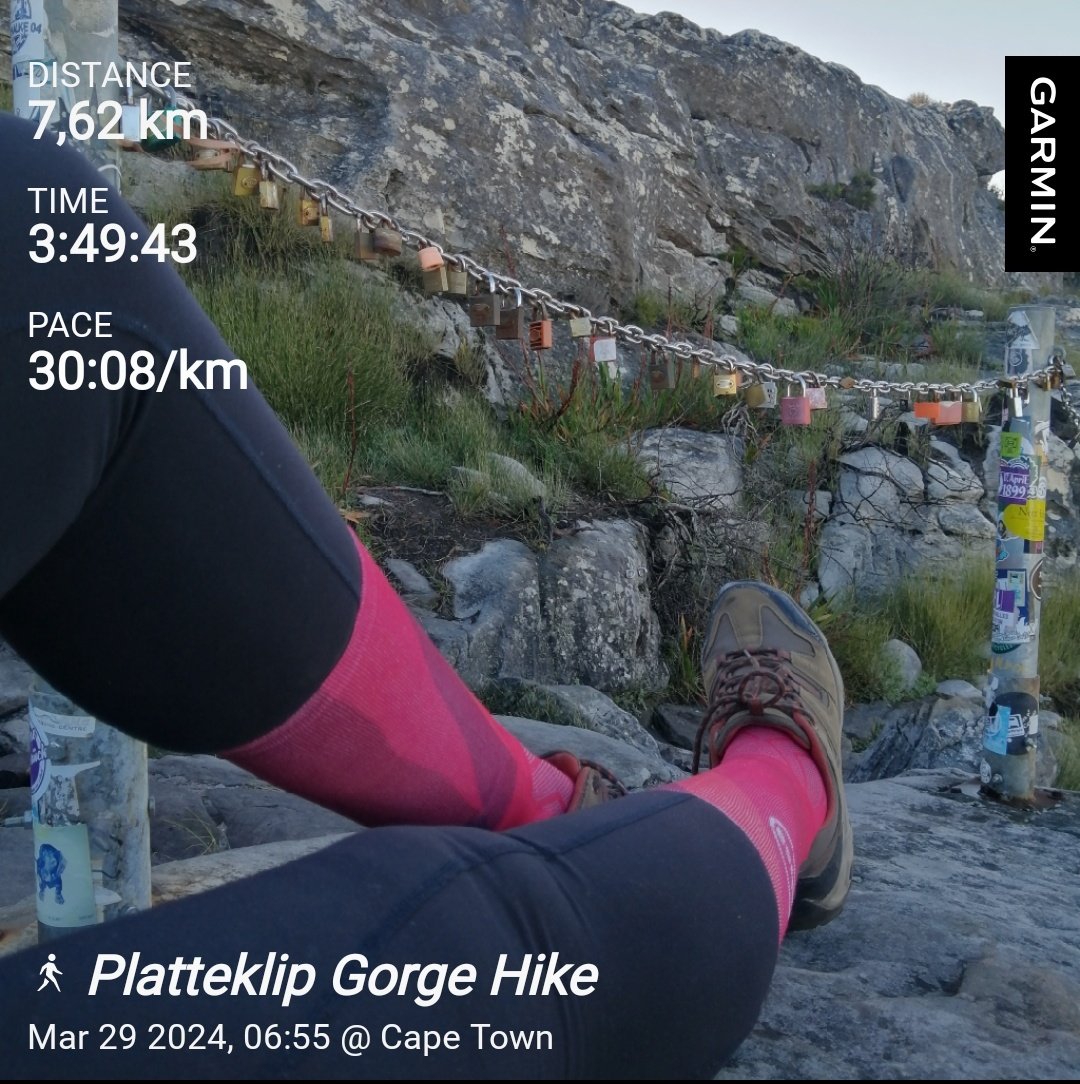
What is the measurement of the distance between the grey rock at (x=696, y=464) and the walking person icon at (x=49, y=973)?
3.71 m

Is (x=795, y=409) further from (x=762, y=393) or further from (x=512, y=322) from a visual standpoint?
(x=512, y=322)

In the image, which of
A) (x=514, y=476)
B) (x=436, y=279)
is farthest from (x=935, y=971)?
(x=514, y=476)

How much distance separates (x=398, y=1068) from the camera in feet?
2.10

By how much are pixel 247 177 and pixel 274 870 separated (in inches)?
54.9

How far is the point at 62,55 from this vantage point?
117 centimetres

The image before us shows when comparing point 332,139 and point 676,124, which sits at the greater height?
point 676,124

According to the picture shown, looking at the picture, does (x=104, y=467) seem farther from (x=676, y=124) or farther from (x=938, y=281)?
(x=938, y=281)

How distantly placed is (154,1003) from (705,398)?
15.3ft

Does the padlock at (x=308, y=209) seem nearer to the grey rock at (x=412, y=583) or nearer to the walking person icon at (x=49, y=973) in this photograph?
the walking person icon at (x=49, y=973)

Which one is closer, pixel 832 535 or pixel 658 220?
pixel 832 535

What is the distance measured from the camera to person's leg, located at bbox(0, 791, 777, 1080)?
63 centimetres

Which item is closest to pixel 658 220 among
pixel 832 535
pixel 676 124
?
pixel 676 124

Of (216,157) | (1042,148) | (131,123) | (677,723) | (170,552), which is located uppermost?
(1042,148)

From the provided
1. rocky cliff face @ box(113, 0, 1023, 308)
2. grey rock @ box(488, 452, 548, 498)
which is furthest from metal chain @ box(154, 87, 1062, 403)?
rocky cliff face @ box(113, 0, 1023, 308)
